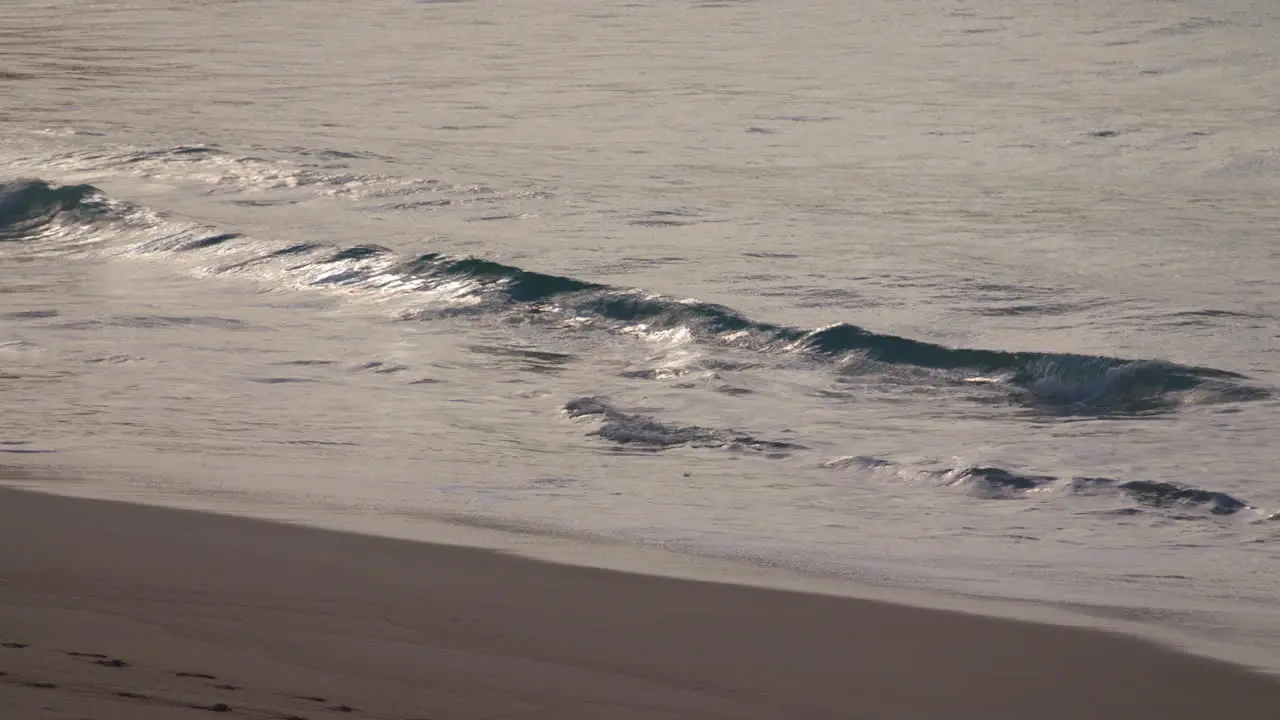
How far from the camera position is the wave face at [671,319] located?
28.5 ft

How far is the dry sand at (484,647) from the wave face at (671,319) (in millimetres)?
3937

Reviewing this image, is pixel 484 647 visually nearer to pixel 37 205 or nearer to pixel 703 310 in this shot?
pixel 703 310

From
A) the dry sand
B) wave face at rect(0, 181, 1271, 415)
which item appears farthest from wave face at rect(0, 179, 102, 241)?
the dry sand

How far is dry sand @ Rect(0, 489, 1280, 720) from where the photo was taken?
4000mm

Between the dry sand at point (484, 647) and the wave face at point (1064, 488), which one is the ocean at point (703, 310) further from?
the dry sand at point (484, 647)

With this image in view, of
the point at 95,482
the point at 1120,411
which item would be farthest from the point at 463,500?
the point at 1120,411

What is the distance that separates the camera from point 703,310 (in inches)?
407

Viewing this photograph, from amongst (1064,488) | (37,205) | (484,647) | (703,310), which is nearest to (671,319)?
(703,310)

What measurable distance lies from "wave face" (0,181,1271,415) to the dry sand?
3937 mm

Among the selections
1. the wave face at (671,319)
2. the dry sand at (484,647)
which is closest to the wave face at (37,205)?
the wave face at (671,319)

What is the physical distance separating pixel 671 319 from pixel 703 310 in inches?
9.0

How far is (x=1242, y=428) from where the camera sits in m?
7.82

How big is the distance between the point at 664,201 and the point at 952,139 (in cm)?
432

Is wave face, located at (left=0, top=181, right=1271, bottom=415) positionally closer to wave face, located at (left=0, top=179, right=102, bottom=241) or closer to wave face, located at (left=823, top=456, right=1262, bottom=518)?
wave face, located at (left=0, top=179, right=102, bottom=241)
